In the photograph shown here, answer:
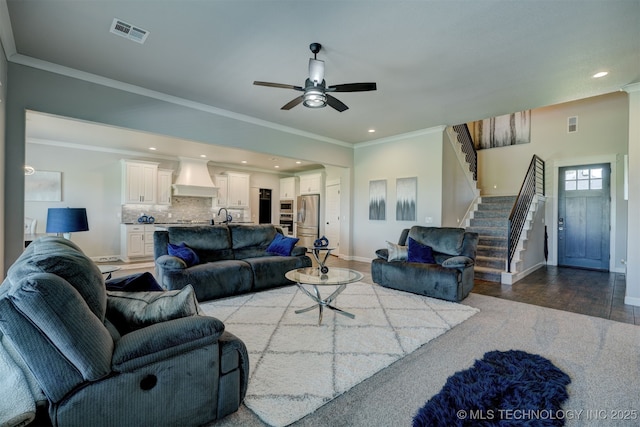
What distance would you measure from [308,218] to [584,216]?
21.3 ft

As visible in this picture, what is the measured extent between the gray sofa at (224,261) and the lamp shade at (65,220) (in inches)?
36.2

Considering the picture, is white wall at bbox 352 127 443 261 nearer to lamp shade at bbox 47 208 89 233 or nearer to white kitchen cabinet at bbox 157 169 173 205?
white kitchen cabinet at bbox 157 169 173 205

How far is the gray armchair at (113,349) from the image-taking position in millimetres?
1108

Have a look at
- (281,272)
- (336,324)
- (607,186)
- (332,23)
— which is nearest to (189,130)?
(281,272)

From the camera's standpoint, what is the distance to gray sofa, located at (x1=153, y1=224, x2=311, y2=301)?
11.9 ft

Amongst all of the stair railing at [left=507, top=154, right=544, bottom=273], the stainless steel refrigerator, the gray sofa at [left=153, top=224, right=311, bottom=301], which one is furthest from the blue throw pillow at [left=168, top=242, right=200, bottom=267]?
the stair railing at [left=507, top=154, right=544, bottom=273]

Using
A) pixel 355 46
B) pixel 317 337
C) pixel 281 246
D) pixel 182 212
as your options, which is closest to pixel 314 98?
pixel 355 46

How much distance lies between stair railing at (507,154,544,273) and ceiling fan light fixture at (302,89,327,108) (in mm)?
3911

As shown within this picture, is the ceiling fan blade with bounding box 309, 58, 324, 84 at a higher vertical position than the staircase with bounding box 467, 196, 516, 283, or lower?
higher

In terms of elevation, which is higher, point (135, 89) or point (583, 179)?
point (135, 89)

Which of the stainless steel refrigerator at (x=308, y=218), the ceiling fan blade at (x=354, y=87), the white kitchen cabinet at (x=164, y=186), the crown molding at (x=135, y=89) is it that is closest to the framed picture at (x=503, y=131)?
the stainless steel refrigerator at (x=308, y=218)

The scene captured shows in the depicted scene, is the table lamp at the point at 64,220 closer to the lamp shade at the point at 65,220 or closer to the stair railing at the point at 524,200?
the lamp shade at the point at 65,220

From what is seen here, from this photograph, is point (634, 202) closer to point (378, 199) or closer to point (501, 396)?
point (501, 396)

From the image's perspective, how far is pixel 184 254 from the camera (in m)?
3.91
